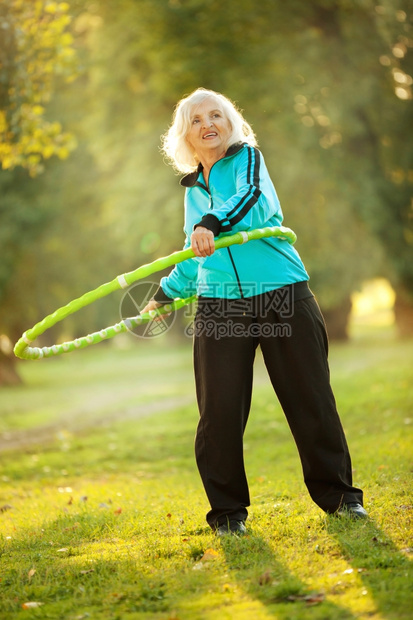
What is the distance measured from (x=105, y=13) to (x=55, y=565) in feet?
55.9

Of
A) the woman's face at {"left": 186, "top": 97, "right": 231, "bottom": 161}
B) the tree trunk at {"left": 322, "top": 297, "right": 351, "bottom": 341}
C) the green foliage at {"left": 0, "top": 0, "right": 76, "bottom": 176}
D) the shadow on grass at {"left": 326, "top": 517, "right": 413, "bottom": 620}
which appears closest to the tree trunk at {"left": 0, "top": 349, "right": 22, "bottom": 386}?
the tree trunk at {"left": 322, "top": 297, "right": 351, "bottom": 341}

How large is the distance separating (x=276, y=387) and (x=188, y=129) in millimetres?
1688

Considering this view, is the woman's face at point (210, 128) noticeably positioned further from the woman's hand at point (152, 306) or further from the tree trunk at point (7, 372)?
the tree trunk at point (7, 372)

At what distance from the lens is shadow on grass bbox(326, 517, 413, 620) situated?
10.6 ft

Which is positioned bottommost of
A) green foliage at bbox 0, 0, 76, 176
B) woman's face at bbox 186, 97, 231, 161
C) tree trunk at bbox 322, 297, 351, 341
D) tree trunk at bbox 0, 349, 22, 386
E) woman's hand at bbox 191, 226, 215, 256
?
tree trunk at bbox 322, 297, 351, 341

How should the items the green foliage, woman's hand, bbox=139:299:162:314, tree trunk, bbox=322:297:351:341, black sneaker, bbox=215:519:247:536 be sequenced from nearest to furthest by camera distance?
black sneaker, bbox=215:519:247:536 < woman's hand, bbox=139:299:162:314 < the green foliage < tree trunk, bbox=322:297:351:341

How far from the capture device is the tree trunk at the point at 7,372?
78.3 ft

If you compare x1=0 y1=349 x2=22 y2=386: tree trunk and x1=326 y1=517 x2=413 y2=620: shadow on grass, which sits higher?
x1=326 y1=517 x2=413 y2=620: shadow on grass

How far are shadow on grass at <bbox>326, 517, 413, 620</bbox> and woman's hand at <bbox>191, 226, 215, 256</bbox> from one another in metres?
1.74

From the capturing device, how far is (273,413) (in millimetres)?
11461

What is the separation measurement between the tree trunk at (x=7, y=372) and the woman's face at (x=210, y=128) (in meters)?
20.5

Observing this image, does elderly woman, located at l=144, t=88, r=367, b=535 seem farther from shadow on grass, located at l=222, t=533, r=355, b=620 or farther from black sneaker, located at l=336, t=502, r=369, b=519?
shadow on grass, located at l=222, t=533, r=355, b=620

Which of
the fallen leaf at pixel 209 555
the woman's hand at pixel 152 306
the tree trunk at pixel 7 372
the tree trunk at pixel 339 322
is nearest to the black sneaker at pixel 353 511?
the fallen leaf at pixel 209 555

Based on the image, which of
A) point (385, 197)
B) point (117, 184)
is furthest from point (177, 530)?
point (117, 184)
